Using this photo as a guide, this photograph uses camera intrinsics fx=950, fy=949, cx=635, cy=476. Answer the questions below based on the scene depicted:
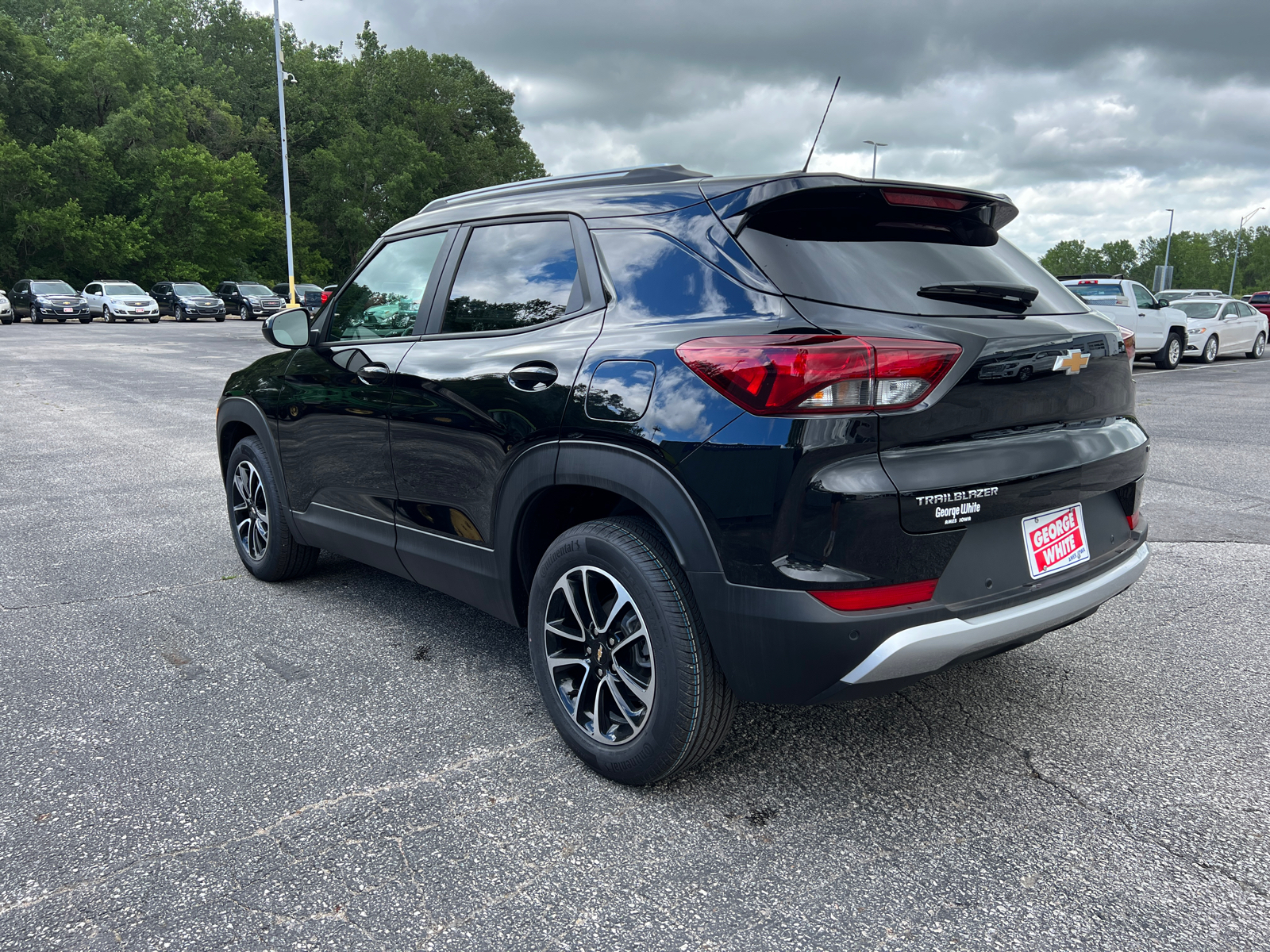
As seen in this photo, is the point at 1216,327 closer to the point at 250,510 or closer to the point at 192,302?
the point at 250,510

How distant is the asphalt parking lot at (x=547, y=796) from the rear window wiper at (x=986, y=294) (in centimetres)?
142

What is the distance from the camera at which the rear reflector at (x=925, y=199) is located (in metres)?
2.80

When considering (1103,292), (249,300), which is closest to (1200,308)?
(1103,292)

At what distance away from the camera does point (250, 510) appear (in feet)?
16.4

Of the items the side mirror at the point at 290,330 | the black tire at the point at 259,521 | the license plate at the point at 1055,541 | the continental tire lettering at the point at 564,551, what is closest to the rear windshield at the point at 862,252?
the license plate at the point at 1055,541

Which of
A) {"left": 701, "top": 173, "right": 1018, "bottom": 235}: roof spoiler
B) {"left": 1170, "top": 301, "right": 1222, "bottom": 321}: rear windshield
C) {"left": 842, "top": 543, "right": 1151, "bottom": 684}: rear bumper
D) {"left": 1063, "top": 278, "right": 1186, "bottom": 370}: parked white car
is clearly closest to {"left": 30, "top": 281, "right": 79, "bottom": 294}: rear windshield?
{"left": 1063, "top": 278, "right": 1186, "bottom": 370}: parked white car

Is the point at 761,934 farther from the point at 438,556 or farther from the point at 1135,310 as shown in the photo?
the point at 1135,310

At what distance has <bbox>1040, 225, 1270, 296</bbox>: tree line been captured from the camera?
4592 inches

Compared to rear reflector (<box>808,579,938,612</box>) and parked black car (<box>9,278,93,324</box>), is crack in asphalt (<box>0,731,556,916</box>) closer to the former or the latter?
rear reflector (<box>808,579,938,612</box>)

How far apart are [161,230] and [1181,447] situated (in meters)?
54.8

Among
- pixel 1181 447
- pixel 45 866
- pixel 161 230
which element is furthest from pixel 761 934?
pixel 161 230

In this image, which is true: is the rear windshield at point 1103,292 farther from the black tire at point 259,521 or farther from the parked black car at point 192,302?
the parked black car at point 192,302

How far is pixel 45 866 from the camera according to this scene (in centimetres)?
248

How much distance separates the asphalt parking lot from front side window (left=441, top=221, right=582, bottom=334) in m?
1.39
